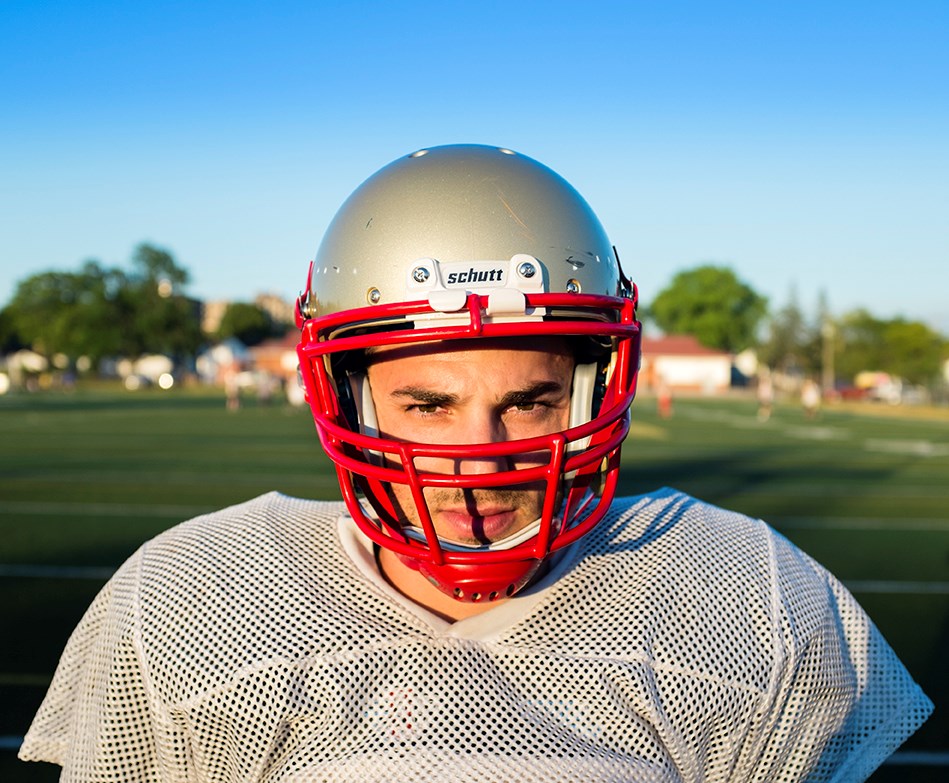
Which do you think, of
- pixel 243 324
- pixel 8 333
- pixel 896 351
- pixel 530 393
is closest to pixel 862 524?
pixel 530 393

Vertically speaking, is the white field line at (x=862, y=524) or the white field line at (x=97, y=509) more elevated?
the white field line at (x=97, y=509)

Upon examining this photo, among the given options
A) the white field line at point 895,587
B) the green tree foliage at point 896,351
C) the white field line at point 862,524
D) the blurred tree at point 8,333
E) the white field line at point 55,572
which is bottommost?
the green tree foliage at point 896,351

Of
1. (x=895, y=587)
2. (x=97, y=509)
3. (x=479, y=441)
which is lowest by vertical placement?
(x=895, y=587)

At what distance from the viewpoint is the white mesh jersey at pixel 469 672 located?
1.25 metres

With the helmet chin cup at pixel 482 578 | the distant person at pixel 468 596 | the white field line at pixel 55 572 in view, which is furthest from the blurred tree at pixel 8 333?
the helmet chin cup at pixel 482 578

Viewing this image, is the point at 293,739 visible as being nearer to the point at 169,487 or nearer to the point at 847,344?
the point at 169,487

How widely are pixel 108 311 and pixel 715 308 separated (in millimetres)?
47927

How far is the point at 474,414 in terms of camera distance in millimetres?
1435

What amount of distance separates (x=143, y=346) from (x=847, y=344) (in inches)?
2191

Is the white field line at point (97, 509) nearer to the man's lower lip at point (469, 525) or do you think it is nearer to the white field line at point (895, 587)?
the white field line at point (895, 587)

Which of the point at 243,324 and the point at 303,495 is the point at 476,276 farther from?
the point at 243,324

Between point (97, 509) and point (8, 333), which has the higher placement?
point (8, 333)

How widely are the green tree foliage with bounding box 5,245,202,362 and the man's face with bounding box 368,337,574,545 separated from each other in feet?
232

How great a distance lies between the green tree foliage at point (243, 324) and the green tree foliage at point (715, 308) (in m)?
39.1
